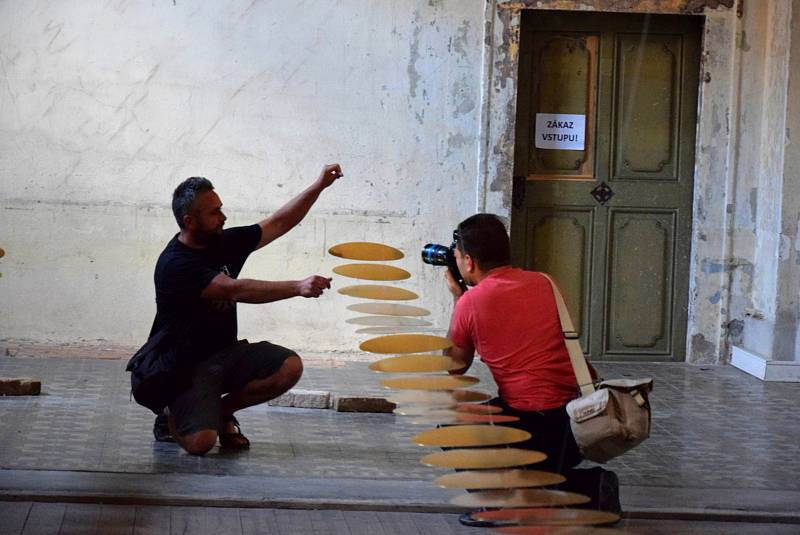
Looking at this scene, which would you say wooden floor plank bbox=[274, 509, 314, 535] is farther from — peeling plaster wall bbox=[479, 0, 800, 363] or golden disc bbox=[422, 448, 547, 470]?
peeling plaster wall bbox=[479, 0, 800, 363]

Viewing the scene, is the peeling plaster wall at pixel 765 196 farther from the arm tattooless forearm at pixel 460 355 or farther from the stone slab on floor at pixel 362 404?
the arm tattooless forearm at pixel 460 355

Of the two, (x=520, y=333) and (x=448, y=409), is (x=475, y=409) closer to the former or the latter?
(x=448, y=409)

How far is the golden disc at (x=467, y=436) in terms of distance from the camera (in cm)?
415

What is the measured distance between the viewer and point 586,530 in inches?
158

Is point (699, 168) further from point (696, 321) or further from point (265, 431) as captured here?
point (265, 431)

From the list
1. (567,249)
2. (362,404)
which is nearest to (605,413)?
(362,404)

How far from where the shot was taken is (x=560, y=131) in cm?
884

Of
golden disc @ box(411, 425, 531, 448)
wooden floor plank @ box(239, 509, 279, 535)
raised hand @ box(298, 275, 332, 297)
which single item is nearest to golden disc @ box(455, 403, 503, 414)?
golden disc @ box(411, 425, 531, 448)

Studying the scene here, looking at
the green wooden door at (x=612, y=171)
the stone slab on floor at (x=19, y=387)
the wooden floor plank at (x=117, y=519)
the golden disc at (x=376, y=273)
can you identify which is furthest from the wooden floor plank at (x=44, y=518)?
the green wooden door at (x=612, y=171)

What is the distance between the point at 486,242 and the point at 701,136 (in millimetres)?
4724

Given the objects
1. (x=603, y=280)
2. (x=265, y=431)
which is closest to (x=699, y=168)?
(x=603, y=280)

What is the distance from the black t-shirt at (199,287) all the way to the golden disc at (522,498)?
2009mm

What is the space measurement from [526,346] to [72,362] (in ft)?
15.0

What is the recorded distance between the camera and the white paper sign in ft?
29.0
